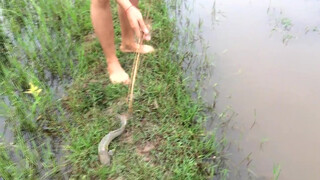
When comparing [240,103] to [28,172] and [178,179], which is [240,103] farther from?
[28,172]

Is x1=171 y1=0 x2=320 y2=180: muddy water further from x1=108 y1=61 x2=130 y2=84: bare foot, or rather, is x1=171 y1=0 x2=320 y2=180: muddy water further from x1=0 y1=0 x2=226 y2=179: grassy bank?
x1=108 y1=61 x2=130 y2=84: bare foot

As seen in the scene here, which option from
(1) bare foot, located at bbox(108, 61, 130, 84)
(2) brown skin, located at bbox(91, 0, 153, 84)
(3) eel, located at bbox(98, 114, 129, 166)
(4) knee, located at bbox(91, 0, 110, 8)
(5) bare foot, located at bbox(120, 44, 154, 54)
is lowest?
(3) eel, located at bbox(98, 114, 129, 166)

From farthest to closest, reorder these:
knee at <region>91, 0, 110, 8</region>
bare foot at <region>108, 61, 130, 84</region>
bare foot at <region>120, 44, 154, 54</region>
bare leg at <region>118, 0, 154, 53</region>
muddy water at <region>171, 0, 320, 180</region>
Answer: bare foot at <region>120, 44, 154, 54</region> → bare leg at <region>118, 0, 154, 53</region> → bare foot at <region>108, 61, 130, 84</region> → knee at <region>91, 0, 110, 8</region> → muddy water at <region>171, 0, 320, 180</region>

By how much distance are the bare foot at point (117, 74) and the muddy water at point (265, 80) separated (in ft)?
2.15

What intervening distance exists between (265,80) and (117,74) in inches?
48.5

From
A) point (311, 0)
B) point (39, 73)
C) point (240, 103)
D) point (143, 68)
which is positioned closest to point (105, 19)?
point (143, 68)

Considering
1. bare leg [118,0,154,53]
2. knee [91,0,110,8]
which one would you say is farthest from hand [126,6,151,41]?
bare leg [118,0,154,53]

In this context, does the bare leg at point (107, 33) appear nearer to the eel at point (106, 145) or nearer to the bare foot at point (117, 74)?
the bare foot at point (117, 74)

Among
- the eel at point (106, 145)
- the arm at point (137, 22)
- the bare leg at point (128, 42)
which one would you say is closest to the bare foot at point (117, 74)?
the bare leg at point (128, 42)

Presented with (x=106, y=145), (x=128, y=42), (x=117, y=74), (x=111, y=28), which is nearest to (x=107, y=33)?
(x=111, y=28)

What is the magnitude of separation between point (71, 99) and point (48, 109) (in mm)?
182

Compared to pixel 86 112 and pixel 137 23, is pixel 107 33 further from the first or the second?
pixel 86 112

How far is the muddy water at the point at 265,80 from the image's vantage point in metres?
1.93

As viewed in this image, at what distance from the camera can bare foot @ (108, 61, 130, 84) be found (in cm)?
236
